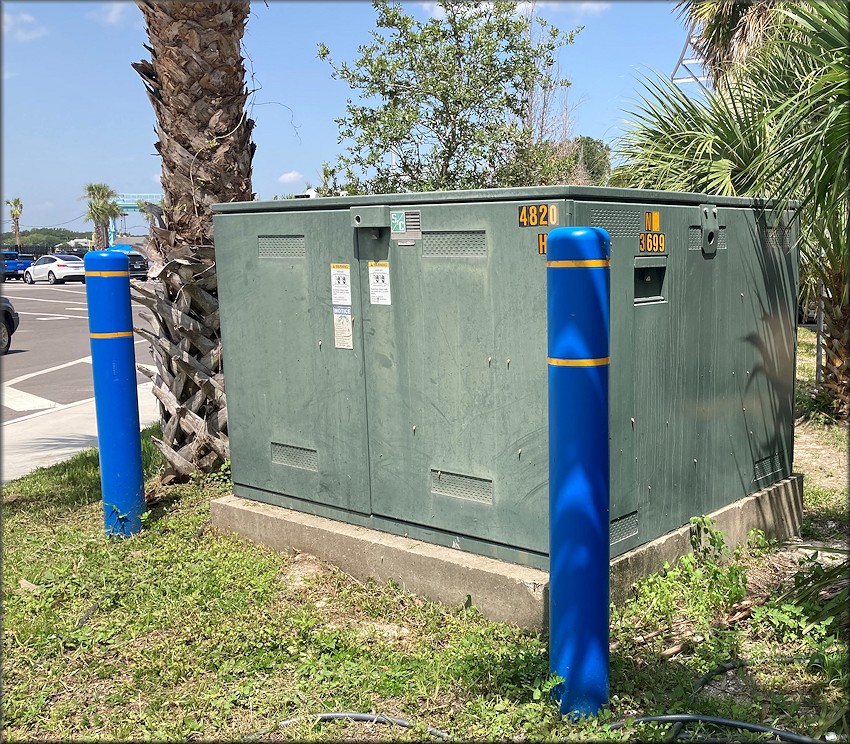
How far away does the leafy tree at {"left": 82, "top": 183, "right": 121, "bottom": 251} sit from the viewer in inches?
2554

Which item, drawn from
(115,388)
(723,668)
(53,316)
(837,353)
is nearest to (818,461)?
(837,353)

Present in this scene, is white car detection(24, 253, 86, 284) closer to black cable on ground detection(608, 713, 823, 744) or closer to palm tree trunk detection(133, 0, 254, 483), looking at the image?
palm tree trunk detection(133, 0, 254, 483)

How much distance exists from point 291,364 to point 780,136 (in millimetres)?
2935

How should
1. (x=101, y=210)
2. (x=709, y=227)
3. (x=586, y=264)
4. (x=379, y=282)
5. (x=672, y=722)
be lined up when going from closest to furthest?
(x=586, y=264) → (x=672, y=722) → (x=379, y=282) → (x=709, y=227) → (x=101, y=210)

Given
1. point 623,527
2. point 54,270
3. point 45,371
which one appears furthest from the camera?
point 54,270

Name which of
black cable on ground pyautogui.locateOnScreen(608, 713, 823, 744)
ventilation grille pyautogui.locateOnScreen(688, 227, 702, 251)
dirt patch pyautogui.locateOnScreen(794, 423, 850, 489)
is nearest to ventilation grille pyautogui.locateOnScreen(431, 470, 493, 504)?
black cable on ground pyautogui.locateOnScreen(608, 713, 823, 744)

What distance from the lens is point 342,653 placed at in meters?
3.70

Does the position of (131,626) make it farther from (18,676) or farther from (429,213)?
(429,213)

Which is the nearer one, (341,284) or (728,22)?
(341,284)

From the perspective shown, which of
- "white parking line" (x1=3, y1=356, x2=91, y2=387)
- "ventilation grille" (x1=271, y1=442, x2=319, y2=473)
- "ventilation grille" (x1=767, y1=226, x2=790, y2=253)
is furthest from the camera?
"white parking line" (x1=3, y1=356, x2=91, y2=387)

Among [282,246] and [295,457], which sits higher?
[282,246]

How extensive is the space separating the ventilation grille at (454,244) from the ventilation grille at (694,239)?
3.87ft

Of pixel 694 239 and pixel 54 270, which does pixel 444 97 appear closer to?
pixel 694 239

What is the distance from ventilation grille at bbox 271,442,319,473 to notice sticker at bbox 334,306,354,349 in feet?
2.24
